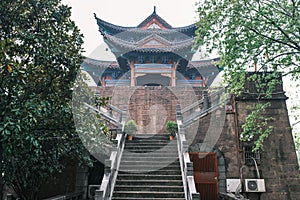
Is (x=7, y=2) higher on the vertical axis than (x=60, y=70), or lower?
higher

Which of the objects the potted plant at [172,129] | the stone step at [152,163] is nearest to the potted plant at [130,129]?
the potted plant at [172,129]

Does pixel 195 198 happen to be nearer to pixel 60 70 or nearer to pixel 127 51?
pixel 60 70

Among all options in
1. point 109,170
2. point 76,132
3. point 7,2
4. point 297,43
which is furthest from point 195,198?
point 7,2

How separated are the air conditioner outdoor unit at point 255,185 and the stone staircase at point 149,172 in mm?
2764

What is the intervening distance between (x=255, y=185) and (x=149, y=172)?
3907mm

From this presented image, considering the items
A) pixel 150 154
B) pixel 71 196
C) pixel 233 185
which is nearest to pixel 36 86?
pixel 71 196

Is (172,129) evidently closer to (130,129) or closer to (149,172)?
(130,129)

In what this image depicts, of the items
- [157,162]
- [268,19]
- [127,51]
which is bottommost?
[157,162]

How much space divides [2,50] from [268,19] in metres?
5.74

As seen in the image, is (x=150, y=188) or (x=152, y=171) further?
(x=152, y=171)

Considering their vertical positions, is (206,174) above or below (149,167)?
below

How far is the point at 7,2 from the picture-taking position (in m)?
4.93

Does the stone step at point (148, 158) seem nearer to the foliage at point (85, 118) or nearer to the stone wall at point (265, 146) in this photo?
the stone wall at point (265, 146)

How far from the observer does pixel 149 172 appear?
7.59 metres
